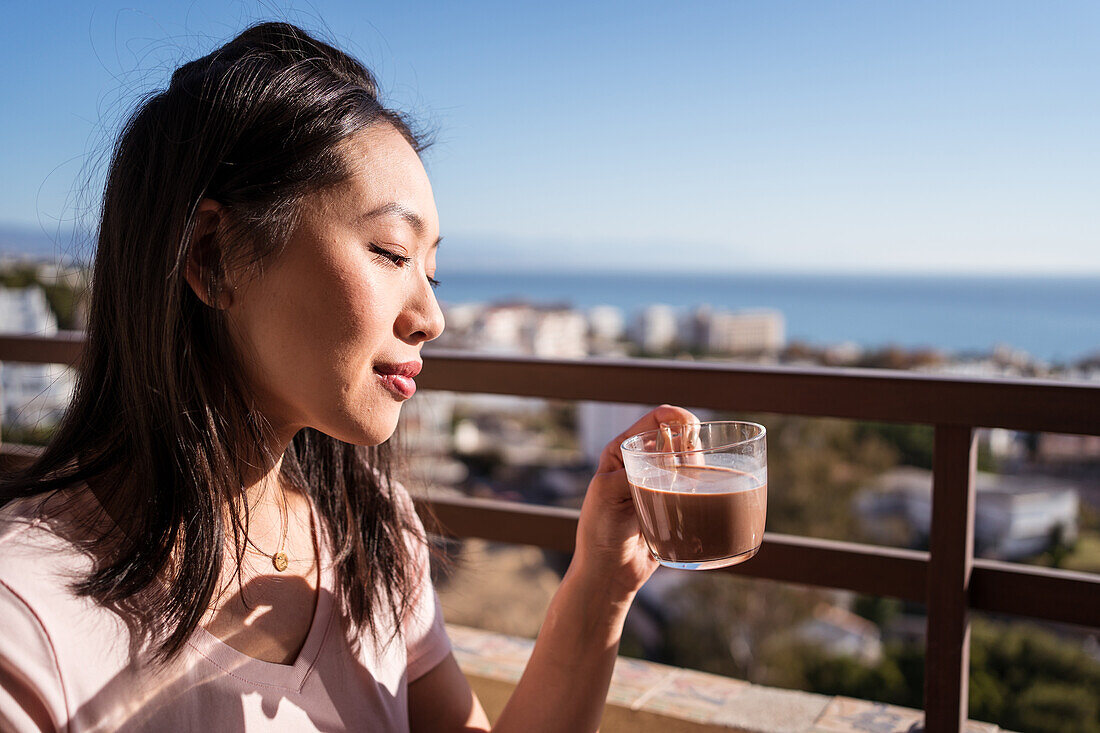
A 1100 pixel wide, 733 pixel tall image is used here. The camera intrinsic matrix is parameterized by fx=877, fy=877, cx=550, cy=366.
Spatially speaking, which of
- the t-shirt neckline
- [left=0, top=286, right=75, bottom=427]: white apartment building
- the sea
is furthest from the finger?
the sea

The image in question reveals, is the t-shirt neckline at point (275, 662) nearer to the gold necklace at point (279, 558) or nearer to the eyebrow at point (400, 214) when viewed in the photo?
the gold necklace at point (279, 558)

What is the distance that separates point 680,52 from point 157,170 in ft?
164

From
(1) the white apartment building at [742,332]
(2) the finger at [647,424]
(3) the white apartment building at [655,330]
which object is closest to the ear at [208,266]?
(2) the finger at [647,424]

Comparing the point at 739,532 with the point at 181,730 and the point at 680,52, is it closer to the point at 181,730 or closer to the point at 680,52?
the point at 181,730

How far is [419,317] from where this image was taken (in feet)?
3.45

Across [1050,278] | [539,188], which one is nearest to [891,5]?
[1050,278]

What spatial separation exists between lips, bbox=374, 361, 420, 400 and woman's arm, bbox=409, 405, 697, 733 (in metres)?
0.30

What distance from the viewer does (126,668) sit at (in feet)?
2.97

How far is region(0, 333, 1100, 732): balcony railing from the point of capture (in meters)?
1.45

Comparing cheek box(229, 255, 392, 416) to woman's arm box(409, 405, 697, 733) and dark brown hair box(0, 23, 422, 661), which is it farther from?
woman's arm box(409, 405, 697, 733)

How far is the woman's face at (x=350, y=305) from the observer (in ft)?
3.26

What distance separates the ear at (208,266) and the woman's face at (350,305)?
0.02 m

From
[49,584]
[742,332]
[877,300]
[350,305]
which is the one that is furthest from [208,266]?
[877,300]

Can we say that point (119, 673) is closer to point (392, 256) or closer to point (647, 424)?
point (392, 256)
